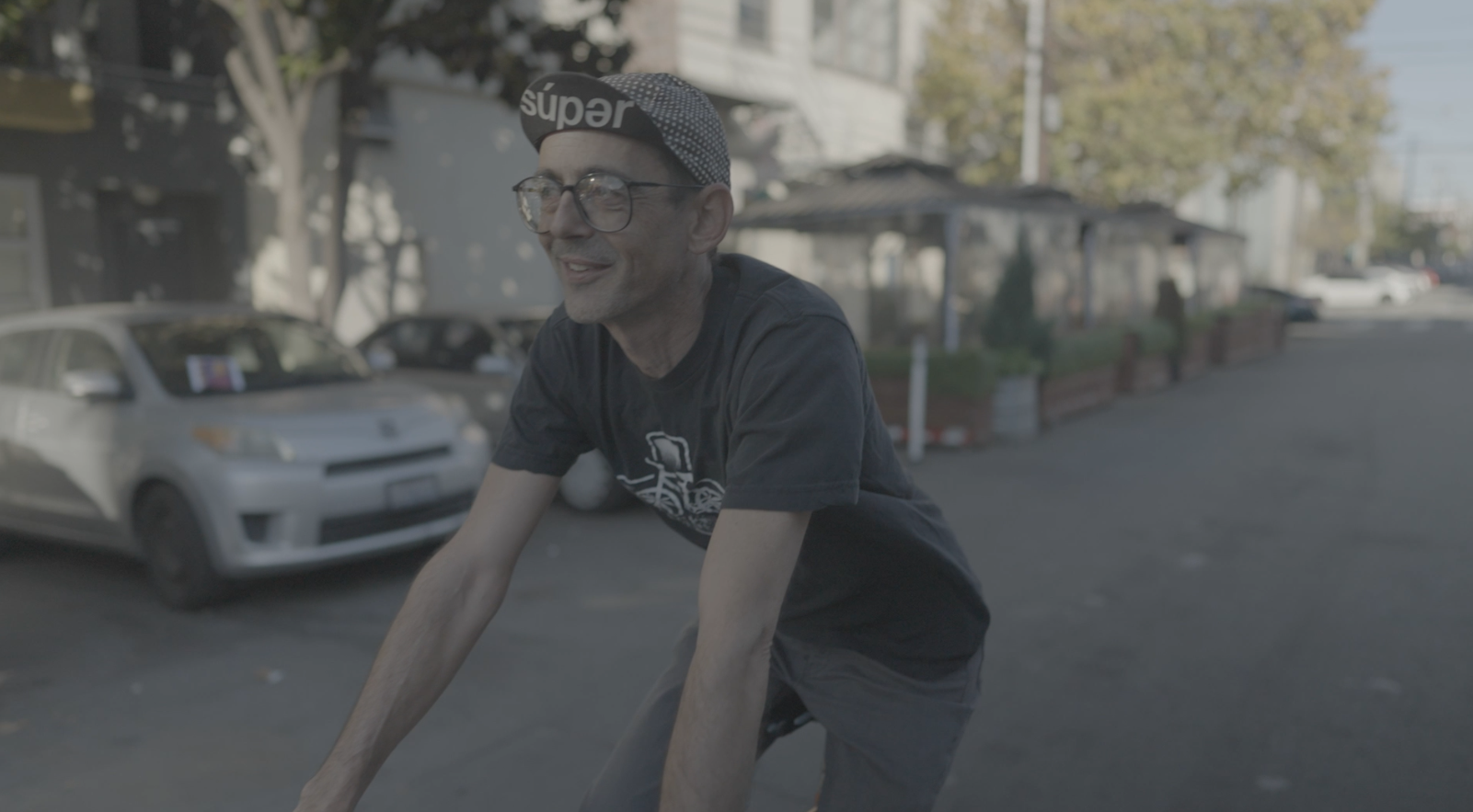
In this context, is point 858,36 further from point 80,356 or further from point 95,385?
point 95,385

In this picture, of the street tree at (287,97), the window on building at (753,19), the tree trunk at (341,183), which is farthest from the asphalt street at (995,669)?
the window on building at (753,19)

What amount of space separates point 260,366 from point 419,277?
862 cm

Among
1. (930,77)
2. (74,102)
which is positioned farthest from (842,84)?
(74,102)

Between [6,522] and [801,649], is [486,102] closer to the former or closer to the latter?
[6,522]

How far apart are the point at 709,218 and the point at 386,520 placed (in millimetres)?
4697

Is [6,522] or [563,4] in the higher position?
[563,4]

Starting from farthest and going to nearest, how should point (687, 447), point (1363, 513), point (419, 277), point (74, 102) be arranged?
point (419, 277) → point (74, 102) → point (1363, 513) → point (687, 447)

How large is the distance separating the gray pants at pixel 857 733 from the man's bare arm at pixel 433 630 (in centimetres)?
34

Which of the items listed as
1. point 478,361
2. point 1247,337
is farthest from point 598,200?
point 1247,337

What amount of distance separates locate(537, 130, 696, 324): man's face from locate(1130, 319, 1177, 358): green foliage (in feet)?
54.4

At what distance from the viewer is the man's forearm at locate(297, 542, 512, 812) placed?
1.72 metres

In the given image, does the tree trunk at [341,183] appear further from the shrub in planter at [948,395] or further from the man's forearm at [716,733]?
the man's forearm at [716,733]

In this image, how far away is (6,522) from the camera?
666cm

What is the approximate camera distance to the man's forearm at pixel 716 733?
5.21 feet
